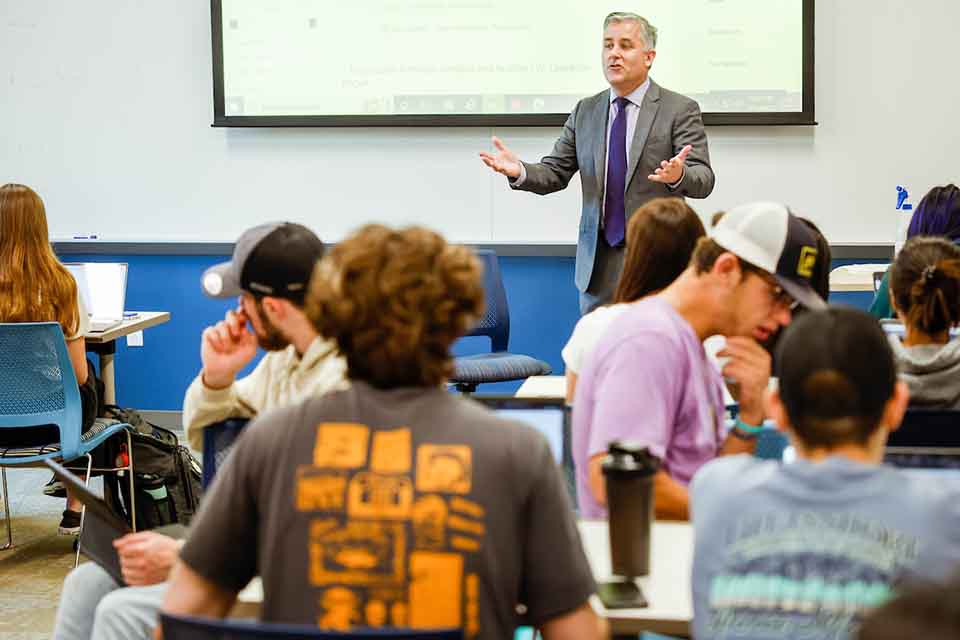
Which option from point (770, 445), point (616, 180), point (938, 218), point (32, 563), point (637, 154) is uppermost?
point (637, 154)

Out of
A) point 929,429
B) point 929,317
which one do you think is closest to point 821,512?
point 929,429

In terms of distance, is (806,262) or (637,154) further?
(637,154)

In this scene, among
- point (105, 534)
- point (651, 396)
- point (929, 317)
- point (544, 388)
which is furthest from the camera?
point (544, 388)

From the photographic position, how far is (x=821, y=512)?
1.56 meters

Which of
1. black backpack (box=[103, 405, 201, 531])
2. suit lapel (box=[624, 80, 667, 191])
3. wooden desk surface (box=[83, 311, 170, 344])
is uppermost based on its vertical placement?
suit lapel (box=[624, 80, 667, 191])

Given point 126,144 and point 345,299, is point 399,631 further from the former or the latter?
point 126,144

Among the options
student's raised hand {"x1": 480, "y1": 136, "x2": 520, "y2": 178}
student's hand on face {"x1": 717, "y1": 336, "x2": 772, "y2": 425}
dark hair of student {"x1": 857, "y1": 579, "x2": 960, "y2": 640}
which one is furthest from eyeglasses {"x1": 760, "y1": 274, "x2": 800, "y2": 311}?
student's raised hand {"x1": 480, "y1": 136, "x2": 520, "y2": 178}

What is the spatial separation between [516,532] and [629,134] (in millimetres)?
3853

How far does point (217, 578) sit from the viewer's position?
1658 mm

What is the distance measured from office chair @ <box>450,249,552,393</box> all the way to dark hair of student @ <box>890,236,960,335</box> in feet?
6.92

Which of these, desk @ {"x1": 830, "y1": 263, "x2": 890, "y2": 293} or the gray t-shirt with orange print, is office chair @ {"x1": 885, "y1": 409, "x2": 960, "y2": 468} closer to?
the gray t-shirt with orange print

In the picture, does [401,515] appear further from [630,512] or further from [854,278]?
[854,278]

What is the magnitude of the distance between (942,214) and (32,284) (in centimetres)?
296

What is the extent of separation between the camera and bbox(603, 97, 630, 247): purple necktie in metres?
5.20
